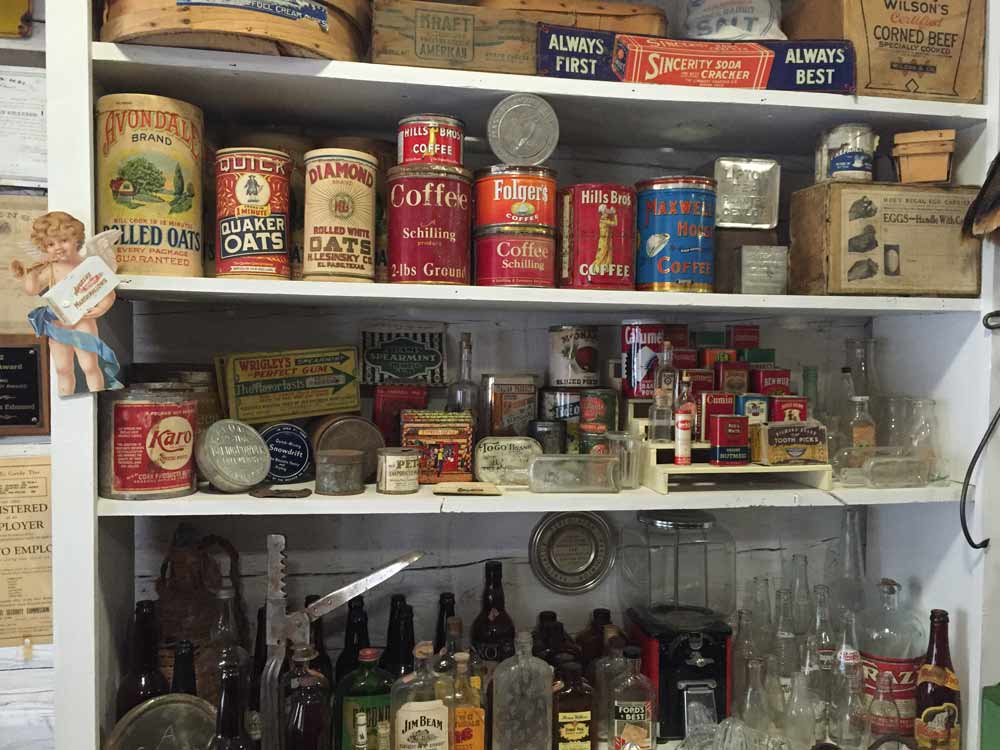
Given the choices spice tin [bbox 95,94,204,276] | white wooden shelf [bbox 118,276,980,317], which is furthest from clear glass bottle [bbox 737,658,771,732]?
spice tin [bbox 95,94,204,276]

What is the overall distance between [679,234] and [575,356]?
0.30m

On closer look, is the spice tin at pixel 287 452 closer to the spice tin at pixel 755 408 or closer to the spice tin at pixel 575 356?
the spice tin at pixel 575 356

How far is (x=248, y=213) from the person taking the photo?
1171 millimetres

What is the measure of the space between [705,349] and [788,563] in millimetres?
555

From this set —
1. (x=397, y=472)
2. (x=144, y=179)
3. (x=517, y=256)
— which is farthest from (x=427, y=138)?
(x=397, y=472)

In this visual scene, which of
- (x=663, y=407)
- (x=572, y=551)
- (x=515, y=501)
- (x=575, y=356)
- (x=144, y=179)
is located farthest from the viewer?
(x=572, y=551)

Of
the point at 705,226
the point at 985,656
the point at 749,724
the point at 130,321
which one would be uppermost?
the point at 705,226

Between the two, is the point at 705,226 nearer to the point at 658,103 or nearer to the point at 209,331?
the point at 658,103

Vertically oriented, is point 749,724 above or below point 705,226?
below

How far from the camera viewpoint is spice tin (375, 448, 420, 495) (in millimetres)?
1242

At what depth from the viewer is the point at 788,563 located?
5.48ft

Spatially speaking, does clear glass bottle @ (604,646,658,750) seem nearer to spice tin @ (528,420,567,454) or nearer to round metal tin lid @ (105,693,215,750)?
spice tin @ (528,420,567,454)

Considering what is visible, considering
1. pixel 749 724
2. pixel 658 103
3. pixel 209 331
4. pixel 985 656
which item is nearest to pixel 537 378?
pixel 658 103

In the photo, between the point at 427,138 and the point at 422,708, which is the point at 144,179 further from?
the point at 422,708
